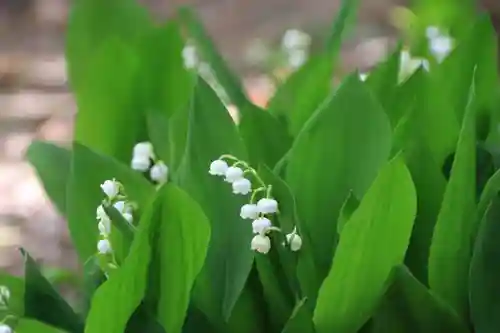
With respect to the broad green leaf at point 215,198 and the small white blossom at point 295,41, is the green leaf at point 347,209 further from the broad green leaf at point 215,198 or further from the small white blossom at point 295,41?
the small white blossom at point 295,41

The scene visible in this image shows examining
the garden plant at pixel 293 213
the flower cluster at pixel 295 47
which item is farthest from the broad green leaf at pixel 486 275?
the flower cluster at pixel 295 47

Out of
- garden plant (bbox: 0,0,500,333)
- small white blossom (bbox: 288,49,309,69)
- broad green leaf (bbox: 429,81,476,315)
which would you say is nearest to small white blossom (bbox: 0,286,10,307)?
garden plant (bbox: 0,0,500,333)

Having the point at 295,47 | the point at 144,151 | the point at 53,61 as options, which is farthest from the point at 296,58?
the point at 53,61

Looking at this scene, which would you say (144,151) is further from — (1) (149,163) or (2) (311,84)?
(2) (311,84)

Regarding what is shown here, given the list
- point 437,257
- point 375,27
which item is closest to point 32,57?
point 375,27

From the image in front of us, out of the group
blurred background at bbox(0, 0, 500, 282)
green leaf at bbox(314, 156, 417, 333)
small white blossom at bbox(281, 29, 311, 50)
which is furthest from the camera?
blurred background at bbox(0, 0, 500, 282)

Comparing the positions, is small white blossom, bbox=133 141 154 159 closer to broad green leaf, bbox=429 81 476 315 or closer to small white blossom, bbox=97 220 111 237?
small white blossom, bbox=97 220 111 237

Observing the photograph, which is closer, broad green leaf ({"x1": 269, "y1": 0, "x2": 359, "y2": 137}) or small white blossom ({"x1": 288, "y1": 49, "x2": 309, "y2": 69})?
broad green leaf ({"x1": 269, "y1": 0, "x2": 359, "y2": 137})
